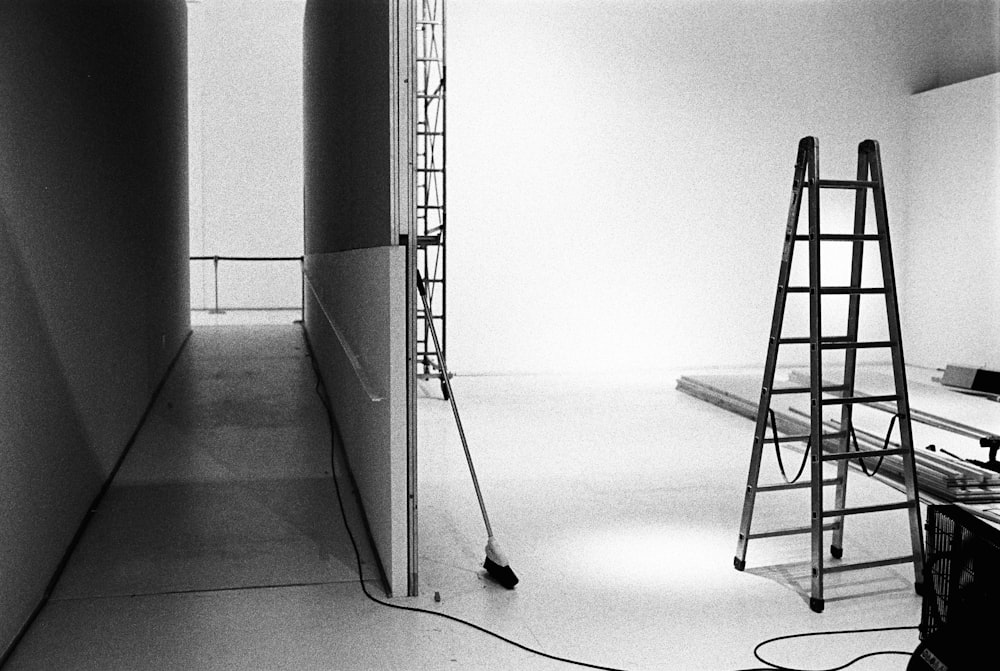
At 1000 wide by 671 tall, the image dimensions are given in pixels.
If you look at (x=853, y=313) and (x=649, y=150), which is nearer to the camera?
(x=853, y=313)

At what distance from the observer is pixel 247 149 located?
12.7m

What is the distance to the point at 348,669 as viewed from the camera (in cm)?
281

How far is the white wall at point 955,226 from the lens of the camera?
9.76m

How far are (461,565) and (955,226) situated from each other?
27.4 feet

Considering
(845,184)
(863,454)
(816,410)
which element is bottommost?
(863,454)

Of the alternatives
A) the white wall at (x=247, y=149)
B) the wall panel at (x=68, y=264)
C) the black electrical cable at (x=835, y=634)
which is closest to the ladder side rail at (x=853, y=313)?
the black electrical cable at (x=835, y=634)

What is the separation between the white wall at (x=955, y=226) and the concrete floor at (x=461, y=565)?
4.82 meters

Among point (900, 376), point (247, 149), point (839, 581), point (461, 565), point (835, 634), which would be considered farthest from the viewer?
point (247, 149)

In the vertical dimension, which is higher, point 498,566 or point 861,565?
point 861,565

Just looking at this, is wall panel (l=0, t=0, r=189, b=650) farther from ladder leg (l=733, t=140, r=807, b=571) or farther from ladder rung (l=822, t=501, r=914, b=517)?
ladder rung (l=822, t=501, r=914, b=517)

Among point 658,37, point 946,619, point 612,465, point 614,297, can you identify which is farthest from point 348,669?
point 658,37

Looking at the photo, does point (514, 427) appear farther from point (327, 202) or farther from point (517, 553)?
point (517, 553)

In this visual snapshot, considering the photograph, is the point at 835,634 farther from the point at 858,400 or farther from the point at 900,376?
the point at 900,376

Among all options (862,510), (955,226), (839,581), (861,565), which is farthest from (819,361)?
(955,226)
